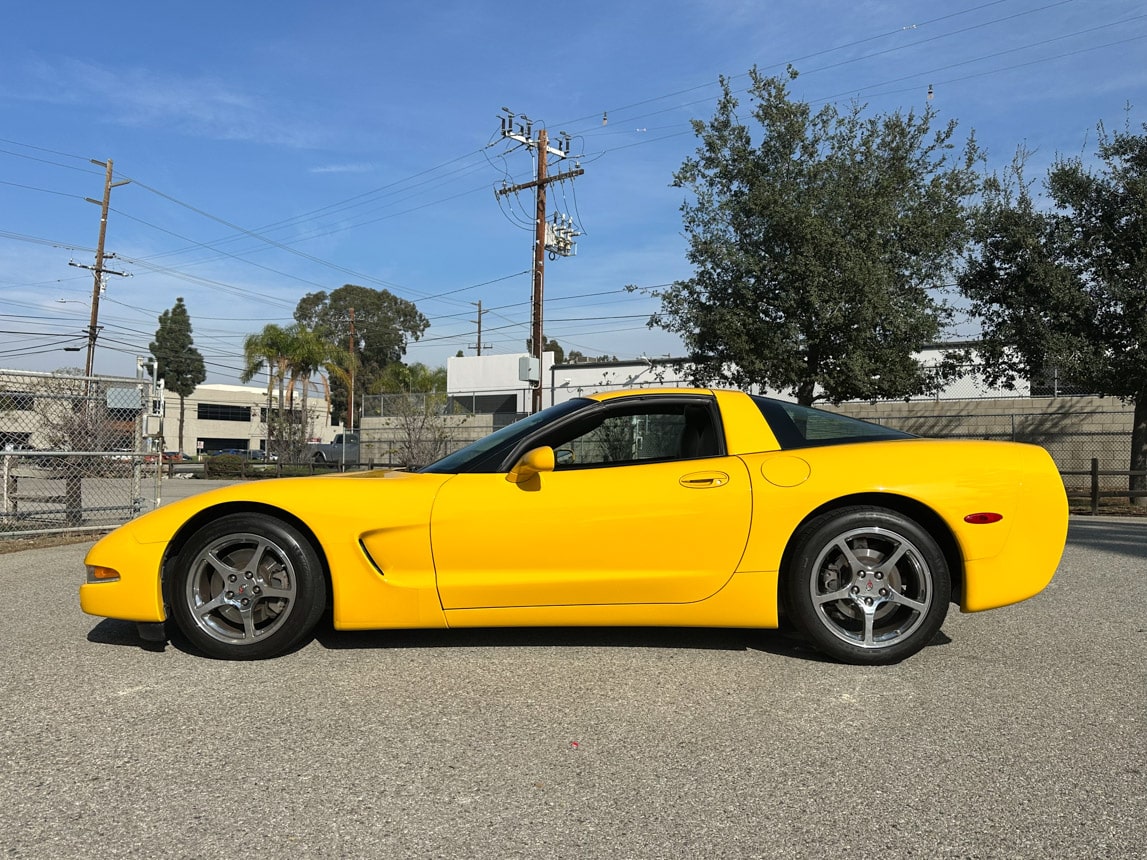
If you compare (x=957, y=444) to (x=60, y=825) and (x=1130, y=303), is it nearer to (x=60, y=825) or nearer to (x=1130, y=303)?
(x=60, y=825)

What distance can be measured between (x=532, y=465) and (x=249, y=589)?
4.72 ft

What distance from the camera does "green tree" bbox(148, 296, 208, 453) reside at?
2842 inches

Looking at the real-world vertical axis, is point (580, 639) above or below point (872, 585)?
below

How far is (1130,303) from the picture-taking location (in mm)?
15742

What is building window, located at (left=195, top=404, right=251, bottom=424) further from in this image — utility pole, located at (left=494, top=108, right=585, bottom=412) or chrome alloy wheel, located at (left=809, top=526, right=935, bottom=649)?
chrome alloy wheel, located at (left=809, top=526, right=935, bottom=649)

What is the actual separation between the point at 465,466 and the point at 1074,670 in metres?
2.98

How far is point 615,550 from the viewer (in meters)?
3.98

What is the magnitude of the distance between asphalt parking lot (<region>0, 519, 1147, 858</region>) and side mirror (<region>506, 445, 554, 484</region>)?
863mm

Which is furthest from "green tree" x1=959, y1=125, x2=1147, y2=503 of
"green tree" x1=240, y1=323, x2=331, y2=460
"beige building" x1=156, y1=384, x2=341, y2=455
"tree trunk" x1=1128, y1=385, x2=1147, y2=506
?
"beige building" x1=156, y1=384, x2=341, y2=455

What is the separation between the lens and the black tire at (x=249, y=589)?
13.2 ft

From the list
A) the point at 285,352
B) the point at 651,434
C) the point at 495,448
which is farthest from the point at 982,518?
the point at 285,352

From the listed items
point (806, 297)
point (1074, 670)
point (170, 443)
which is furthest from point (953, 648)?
point (170, 443)

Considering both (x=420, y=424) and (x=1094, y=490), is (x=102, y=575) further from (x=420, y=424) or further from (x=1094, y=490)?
(x=420, y=424)

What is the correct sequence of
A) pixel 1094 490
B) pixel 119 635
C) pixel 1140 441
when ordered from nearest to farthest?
pixel 119 635 → pixel 1094 490 → pixel 1140 441
